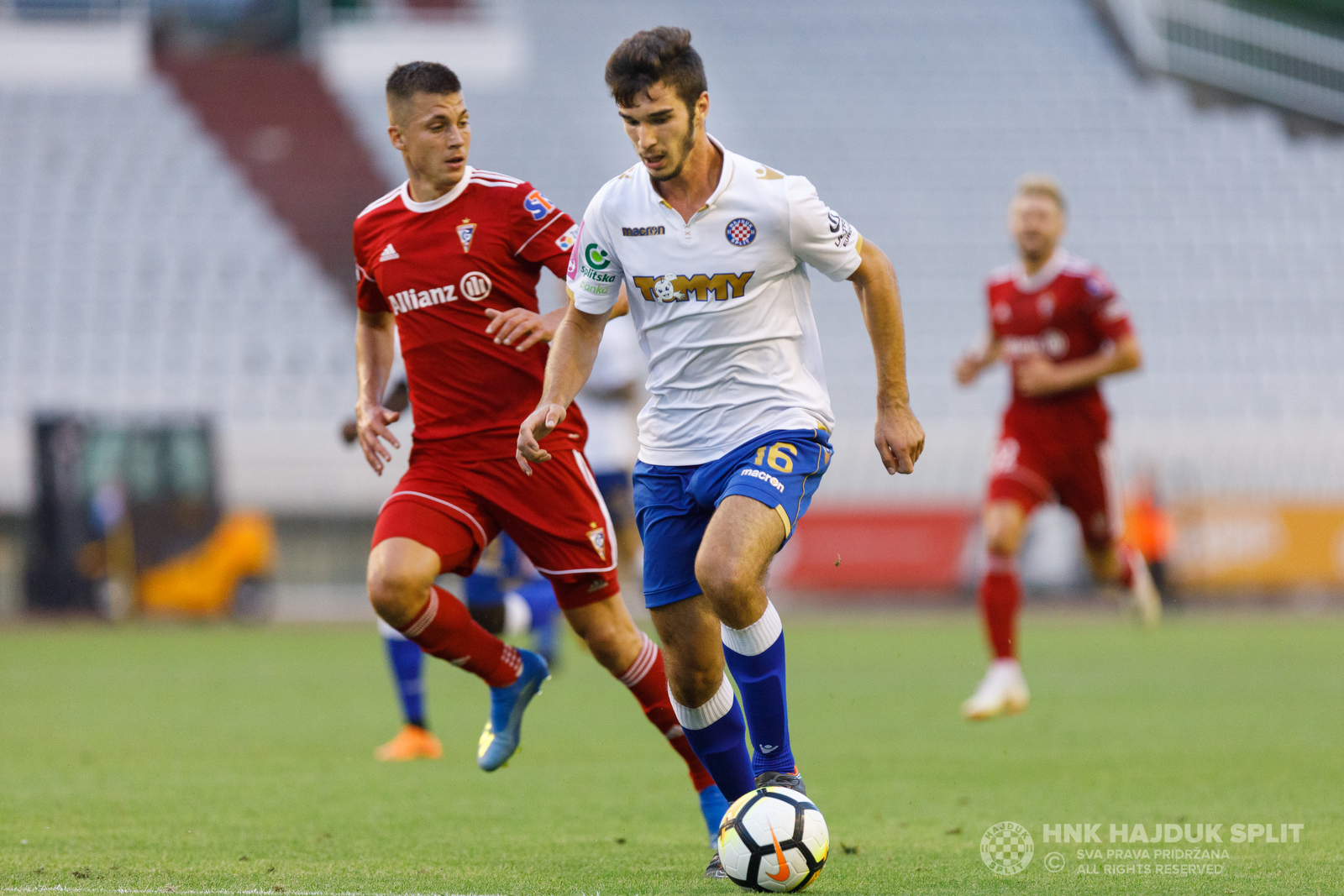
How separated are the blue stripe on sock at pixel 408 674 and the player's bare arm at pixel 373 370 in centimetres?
163

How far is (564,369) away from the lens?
4914mm

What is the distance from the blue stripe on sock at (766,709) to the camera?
14.8 ft

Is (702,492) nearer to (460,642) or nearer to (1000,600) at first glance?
(460,642)

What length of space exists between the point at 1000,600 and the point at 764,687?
435 centimetres

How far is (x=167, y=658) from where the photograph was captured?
1430 centimetres

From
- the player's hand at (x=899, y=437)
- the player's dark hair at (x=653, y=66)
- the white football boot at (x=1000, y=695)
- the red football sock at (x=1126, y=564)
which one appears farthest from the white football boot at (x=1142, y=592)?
the player's dark hair at (x=653, y=66)

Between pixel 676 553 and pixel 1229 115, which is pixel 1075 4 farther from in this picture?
pixel 676 553

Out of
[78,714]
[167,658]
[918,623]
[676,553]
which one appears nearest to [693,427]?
[676,553]

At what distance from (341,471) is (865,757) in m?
15.8

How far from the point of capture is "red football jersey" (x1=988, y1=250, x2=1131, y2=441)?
8.70 m

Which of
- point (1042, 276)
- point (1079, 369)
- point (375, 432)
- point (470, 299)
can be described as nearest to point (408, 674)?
point (375, 432)

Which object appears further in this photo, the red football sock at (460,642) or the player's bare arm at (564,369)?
the red football sock at (460,642)

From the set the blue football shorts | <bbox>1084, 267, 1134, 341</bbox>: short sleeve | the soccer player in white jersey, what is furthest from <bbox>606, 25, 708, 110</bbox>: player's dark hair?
<bbox>1084, 267, 1134, 341</bbox>: short sleeve

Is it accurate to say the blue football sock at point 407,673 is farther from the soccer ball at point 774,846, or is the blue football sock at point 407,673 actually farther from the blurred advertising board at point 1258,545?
the blurred advertising board at point 1258,545
